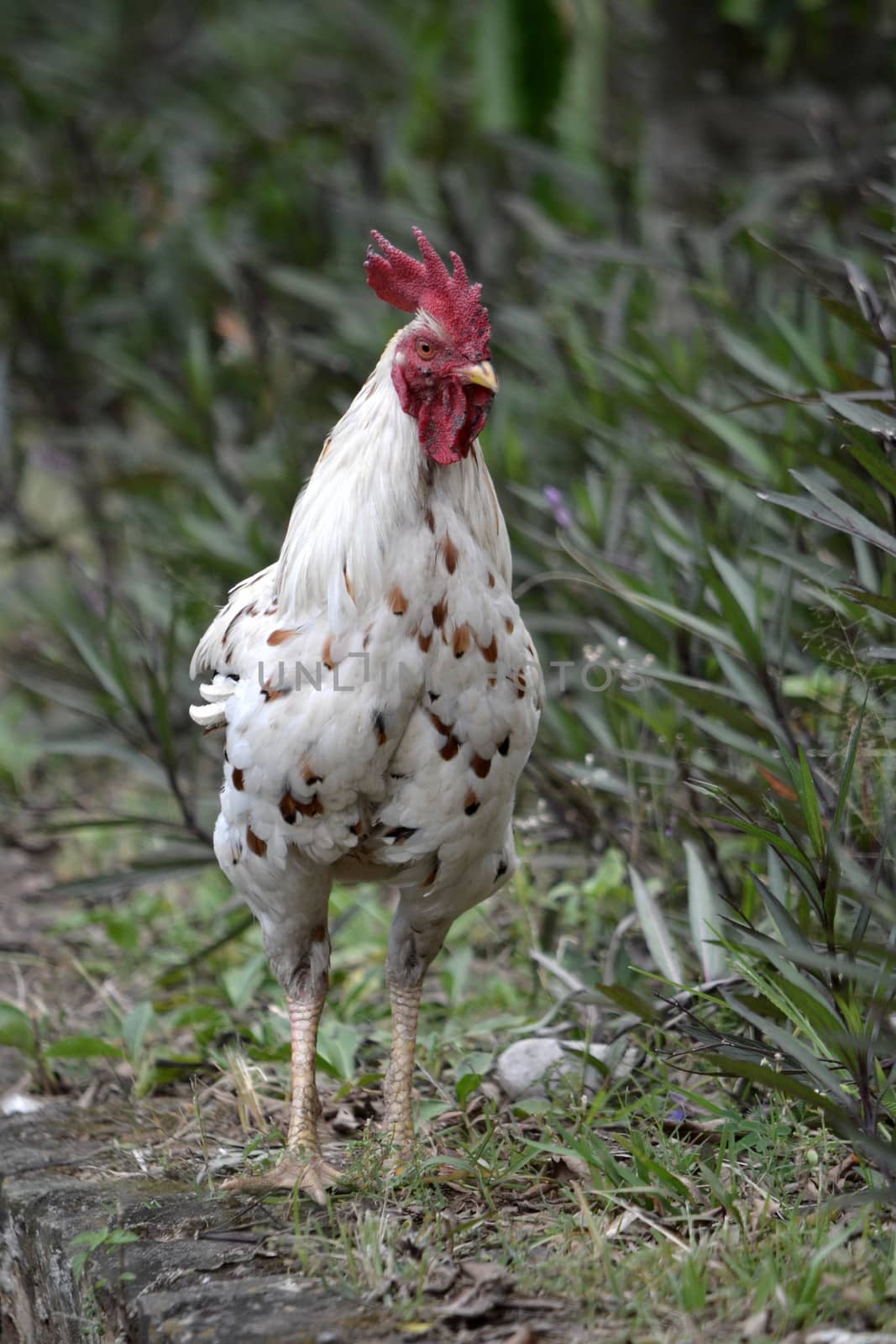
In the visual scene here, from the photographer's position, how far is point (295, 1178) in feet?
8.77

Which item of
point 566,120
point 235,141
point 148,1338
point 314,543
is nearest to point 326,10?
point 235,141

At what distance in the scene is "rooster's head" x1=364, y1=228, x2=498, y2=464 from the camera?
2635mm

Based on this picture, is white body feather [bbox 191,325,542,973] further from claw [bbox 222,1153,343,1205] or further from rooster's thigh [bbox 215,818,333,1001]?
claw [bbox 222,1153,343,1205]

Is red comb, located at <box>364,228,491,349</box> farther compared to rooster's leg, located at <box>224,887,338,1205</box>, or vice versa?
rooster's leg, located at <box>224,887,338,1205</box>

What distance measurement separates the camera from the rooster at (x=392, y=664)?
2.62m

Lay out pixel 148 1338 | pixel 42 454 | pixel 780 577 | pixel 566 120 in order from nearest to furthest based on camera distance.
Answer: pixel 148 1338
pixel 780 577
pixel 566 120
pixel 42 454

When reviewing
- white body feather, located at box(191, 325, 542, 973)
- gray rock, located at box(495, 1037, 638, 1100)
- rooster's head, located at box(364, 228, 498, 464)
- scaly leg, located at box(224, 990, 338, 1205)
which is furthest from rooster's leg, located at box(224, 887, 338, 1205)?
rooster's head, located at box(364, 228, 498, 464)

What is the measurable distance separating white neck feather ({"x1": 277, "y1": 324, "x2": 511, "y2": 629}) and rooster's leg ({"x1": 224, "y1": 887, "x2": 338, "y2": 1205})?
692 mm

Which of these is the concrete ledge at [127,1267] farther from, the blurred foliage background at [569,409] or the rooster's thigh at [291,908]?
the blurred foliage background at [569,409]

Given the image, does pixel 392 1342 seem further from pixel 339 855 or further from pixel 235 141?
pixel 235 141

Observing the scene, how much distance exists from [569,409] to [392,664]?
2897 mm

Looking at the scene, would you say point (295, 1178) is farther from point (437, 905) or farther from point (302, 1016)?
point (437, 905)

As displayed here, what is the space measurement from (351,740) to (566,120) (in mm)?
5358

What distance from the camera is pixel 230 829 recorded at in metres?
2.83
